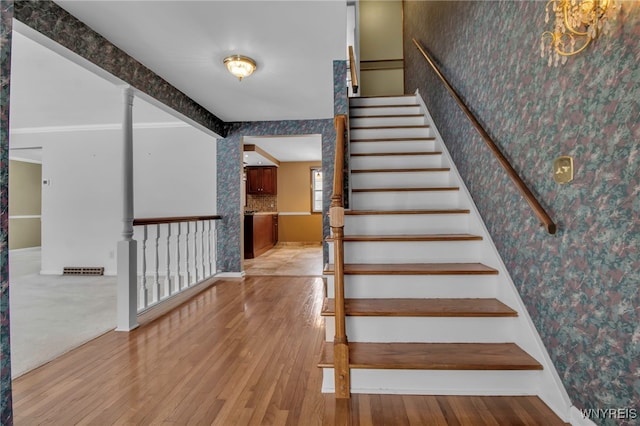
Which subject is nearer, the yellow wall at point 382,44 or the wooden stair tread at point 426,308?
the wooden stair tread at point 426,308

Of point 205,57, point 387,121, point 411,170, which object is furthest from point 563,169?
point 205,57

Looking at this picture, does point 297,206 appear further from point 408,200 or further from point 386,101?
point 408,200

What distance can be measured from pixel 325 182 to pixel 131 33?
9.17 ft

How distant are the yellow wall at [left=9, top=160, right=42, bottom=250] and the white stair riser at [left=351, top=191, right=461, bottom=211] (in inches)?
381

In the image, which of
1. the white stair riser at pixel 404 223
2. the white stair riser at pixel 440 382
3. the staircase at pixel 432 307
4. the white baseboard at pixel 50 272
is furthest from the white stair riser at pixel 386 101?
the white baseboard at pixel 50 272

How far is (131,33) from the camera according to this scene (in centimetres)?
251

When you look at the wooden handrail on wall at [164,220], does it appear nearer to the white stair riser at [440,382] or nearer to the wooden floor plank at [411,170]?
the wooden floor plank at [411,170]

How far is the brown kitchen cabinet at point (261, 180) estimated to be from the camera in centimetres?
868

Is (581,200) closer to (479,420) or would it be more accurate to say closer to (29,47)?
(479,420)

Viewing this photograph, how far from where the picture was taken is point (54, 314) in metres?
3.12

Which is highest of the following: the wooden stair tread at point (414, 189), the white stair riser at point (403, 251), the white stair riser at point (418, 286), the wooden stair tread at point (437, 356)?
the wooden stair tread at point (414, 189)

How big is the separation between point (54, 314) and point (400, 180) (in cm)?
367

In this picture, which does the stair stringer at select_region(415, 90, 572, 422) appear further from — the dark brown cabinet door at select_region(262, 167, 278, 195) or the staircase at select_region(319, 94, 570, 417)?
the dark brown cabinet door at select_region(262, 167, 278, 195)

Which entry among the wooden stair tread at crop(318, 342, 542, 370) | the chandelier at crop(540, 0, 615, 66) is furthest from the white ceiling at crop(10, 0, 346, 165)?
the wooden stair tread at crop(318, 342, 542, 370)
